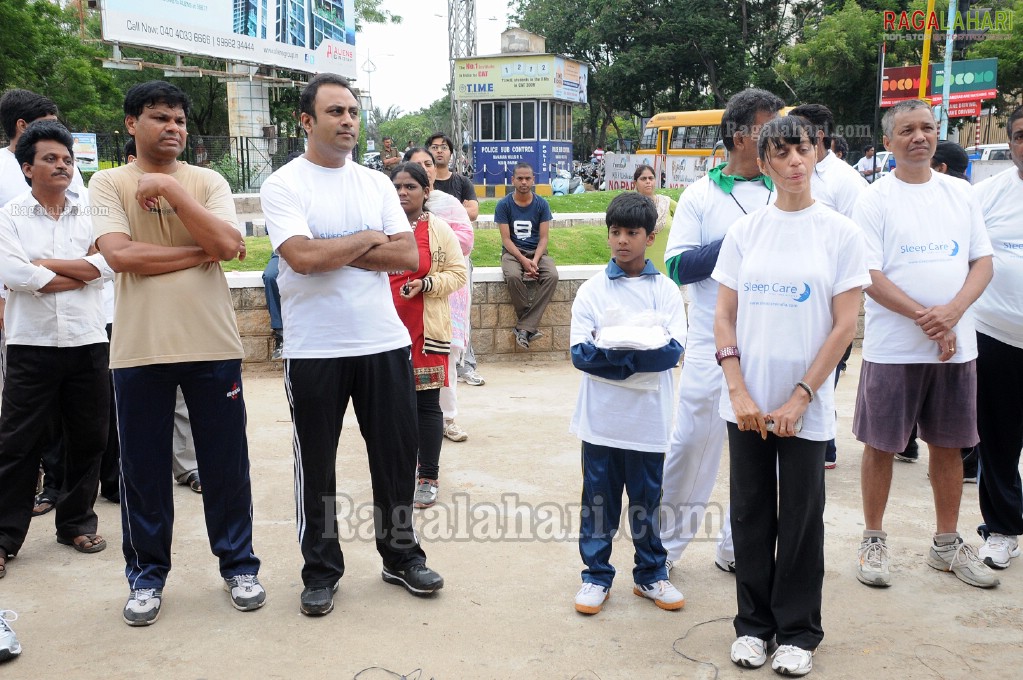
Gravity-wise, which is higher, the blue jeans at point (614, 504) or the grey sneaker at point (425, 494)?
the blue jeans at point (614, 504)

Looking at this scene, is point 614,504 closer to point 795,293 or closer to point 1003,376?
point 795,293

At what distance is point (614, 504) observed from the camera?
3.63m

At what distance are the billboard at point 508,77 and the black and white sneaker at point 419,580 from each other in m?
30.5

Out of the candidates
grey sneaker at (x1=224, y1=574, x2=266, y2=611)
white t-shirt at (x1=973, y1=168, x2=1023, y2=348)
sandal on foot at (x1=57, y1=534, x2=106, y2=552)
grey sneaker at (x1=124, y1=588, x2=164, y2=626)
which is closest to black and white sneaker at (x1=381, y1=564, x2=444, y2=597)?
grey sneaker at (x1=224, y1=574, x2=266, y2=611)

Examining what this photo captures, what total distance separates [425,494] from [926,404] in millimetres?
2475

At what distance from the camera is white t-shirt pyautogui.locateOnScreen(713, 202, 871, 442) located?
9.92 feet

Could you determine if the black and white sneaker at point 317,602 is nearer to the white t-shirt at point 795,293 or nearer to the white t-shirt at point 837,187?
the white t-shirt at point 795,293

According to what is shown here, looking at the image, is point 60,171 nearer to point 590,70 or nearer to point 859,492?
point 859,492

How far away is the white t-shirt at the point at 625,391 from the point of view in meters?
3.53

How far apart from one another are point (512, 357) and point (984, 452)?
4809mm

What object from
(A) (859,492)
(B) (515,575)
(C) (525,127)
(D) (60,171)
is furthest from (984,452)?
(C) (525,127)

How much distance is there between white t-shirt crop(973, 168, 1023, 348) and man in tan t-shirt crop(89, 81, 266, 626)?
3.26 m

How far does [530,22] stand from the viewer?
4800 centimetres

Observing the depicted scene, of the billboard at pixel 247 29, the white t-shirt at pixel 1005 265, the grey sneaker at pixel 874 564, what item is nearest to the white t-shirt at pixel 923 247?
the white t-shirt at pixel 1005 265
